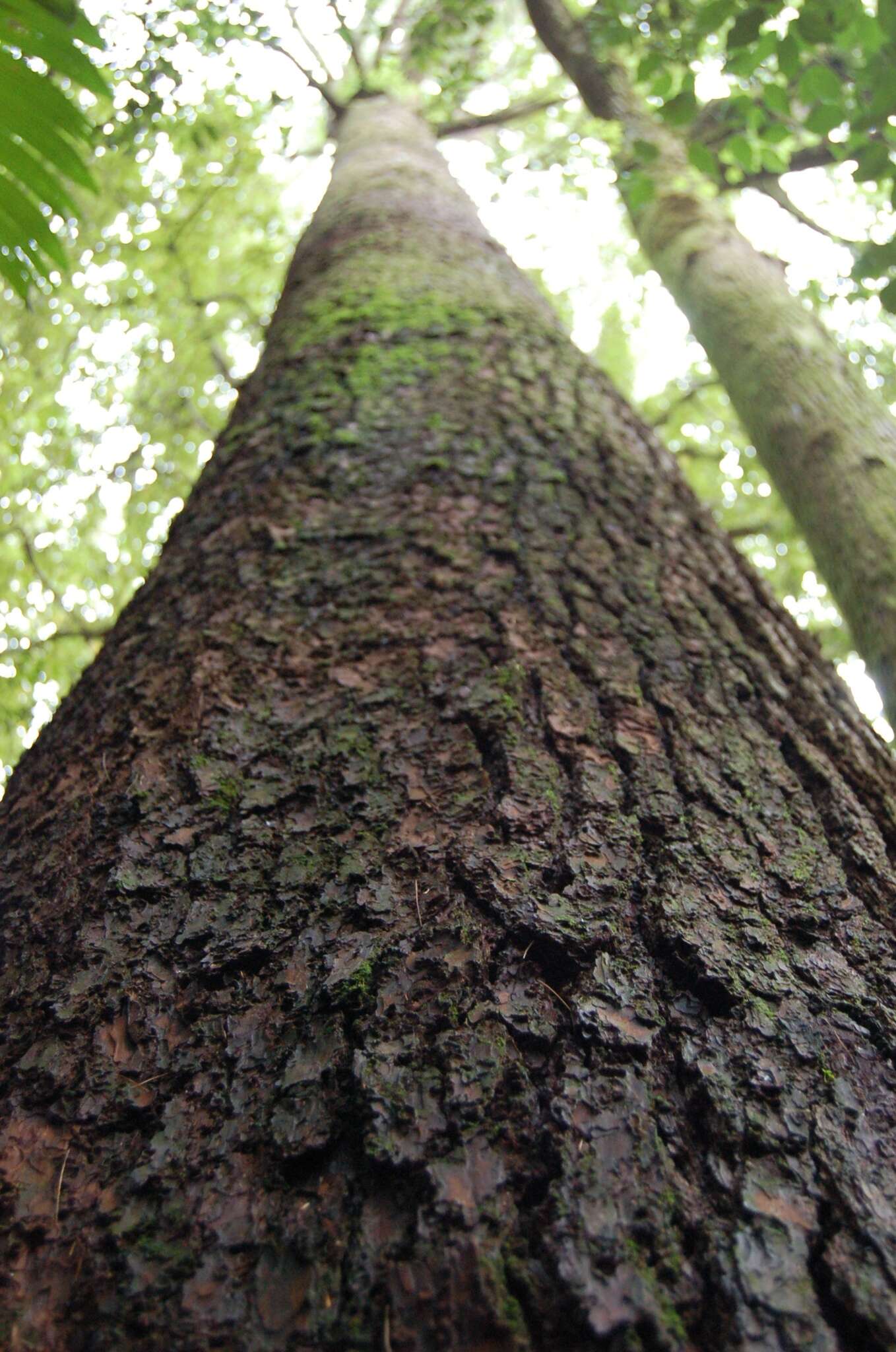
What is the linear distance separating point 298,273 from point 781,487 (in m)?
1.90

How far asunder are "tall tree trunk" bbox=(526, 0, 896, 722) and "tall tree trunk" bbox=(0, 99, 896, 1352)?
0.81 metres

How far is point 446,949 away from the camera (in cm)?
91

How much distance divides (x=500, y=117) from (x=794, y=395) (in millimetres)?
5681

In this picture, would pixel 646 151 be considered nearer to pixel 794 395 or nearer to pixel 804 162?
pixel 794 395

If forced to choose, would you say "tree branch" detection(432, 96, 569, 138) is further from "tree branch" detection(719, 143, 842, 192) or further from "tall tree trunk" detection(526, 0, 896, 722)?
"tall tree trunk" detection(526, 0, 896, 722)

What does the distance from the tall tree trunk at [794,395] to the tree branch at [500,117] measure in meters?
3.31

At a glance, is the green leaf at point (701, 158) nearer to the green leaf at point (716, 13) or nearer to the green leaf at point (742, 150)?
the green leaf at point (742, 150)

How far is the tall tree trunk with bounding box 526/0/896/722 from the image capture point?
2.37m

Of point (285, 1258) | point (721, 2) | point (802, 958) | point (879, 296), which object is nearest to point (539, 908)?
point (802, 958)

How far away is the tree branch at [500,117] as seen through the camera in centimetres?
693

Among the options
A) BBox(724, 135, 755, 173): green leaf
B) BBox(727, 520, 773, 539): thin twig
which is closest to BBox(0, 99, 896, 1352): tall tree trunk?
BBox(724, 135, 755, 173): green leaf

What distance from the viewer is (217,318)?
20.9 feet

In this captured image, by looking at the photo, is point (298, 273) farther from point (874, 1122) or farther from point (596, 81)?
point (596, 81)

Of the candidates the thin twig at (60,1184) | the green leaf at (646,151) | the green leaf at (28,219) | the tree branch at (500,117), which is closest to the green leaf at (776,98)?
the green leaf at (646,151)
